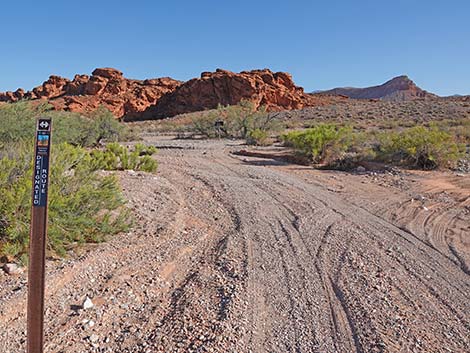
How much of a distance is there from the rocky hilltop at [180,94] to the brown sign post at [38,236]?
7038 cm

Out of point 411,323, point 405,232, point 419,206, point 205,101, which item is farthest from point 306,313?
point 205,101

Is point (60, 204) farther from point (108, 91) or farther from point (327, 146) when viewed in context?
point (108, 91)

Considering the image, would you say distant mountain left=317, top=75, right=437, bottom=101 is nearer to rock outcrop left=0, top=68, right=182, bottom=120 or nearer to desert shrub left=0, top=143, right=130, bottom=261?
rock outcrop left=0, top=68, right=182, bottom=120

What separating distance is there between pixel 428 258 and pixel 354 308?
2083 millimetres

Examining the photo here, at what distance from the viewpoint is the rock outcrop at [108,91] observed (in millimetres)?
75438

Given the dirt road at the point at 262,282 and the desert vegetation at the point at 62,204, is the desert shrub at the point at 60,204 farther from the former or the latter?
the dirt road at the point at 262,282

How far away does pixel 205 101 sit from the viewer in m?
75.8

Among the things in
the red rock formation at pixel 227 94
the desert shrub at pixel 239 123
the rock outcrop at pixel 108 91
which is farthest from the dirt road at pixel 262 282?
the rock outcrop at pixel 108 91

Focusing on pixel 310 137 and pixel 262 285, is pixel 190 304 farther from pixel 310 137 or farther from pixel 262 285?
pixel 310 137

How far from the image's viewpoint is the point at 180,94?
78.3m

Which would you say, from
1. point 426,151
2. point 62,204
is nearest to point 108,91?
point 426,151

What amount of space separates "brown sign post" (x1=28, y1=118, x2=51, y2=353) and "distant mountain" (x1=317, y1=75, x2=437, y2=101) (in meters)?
139

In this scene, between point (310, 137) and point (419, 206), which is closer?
point (419, 206)

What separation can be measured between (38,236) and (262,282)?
9.48 feet
